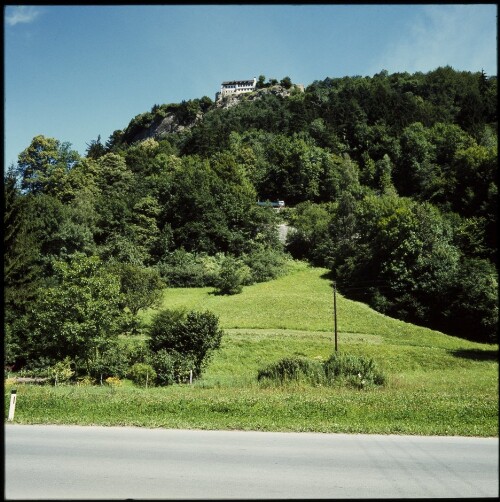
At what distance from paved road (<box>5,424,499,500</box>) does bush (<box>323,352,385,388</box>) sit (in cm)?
797

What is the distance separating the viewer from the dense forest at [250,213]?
92.7ft

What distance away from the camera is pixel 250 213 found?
70875 mm

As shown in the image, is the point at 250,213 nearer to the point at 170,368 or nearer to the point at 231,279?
the point at 231,279

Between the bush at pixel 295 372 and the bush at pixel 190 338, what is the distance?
323 inches

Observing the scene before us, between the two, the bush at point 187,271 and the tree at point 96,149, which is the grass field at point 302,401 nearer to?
the bush at point 187,271

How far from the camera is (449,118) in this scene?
8950cm

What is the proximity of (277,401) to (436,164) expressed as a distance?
73061 mm

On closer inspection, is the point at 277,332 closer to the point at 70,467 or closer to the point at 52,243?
the point at 52,243

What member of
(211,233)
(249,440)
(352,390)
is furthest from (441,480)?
(211,233)

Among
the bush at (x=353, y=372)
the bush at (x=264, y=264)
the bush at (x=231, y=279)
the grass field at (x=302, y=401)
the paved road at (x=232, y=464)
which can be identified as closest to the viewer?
the paved road at (x=232, y=464)

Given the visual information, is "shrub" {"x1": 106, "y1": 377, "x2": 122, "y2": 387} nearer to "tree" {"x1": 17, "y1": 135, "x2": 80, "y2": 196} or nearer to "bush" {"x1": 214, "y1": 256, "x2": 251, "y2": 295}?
"bush" {"x1": 214, "y1": 256, "x2": 251, "y2": 295}

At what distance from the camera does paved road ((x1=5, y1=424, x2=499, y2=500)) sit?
6.22 metres

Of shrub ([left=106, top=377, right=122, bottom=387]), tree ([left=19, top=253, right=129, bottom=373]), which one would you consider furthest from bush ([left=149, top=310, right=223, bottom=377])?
shrub ([left=106, top=377, right=122, bottom=387])

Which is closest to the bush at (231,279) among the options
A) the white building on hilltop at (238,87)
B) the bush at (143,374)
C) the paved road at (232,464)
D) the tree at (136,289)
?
the tree at (136,289)
